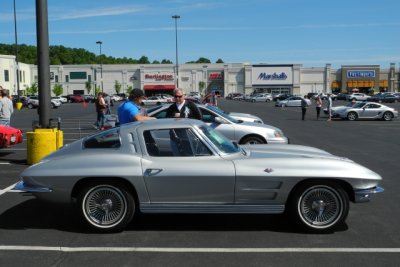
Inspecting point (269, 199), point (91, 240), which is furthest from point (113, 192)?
point (269, 199)

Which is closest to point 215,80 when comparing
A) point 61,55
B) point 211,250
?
point 61,55

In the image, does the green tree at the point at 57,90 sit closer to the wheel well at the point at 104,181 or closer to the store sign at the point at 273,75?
the store sign at the point at 273,75

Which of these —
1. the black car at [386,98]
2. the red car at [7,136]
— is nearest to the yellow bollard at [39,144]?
the red car at [7,136]

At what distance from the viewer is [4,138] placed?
10922mm

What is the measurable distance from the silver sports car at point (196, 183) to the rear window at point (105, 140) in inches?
4.7

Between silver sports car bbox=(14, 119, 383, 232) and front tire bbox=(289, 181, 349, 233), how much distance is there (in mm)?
12

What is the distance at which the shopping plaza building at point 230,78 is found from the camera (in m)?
99.6

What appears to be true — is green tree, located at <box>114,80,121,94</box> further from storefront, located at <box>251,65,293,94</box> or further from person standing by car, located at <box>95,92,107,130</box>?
person standing by car, located at <box>95,92,107,130</box>

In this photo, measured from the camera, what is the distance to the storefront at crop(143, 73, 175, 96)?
100375mm

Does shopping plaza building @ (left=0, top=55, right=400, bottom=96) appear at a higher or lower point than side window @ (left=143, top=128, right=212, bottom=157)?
higher

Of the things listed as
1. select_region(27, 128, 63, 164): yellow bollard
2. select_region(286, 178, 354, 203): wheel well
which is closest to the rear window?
select_region(286, 178, 354, 203): wheel well

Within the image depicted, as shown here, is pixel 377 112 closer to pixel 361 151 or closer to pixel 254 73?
pixel 361 151

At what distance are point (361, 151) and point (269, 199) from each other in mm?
8416

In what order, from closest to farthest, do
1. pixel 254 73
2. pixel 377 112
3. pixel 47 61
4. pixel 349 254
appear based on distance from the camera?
1. pixel 349 254
2. pixel 47 61
3. pixel 377 112
4. pixel 254 73
